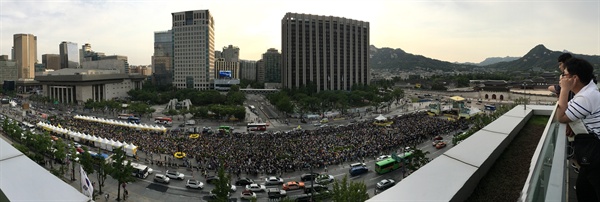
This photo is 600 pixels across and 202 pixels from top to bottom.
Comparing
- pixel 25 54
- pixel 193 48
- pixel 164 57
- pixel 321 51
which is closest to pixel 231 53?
pixel 164 57

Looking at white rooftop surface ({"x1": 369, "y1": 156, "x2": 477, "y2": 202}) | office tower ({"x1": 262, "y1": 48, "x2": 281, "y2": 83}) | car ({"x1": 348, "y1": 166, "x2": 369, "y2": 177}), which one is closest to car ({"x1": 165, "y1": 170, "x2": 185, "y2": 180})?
car ({"x1": 348, "y1": 166, "x2": 369, "y2": 177})

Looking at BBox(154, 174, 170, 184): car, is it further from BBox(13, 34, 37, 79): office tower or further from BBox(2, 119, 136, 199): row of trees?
BBox(13, 34, 37, 79): office tower

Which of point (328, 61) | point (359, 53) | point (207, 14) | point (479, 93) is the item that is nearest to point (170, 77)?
point (207, 14)

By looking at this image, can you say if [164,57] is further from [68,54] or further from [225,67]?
[68,54]

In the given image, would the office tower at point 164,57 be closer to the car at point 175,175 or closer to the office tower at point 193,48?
the office tower at point 193,48

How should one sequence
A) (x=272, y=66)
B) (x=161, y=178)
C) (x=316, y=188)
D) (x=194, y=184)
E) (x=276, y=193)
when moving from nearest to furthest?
(x=276, y=193), (x=316, y=188), (x=194, y=184), (x=161, y=178), (x=272, y=66)

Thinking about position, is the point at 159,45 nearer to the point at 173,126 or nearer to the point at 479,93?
the point at 173,126
